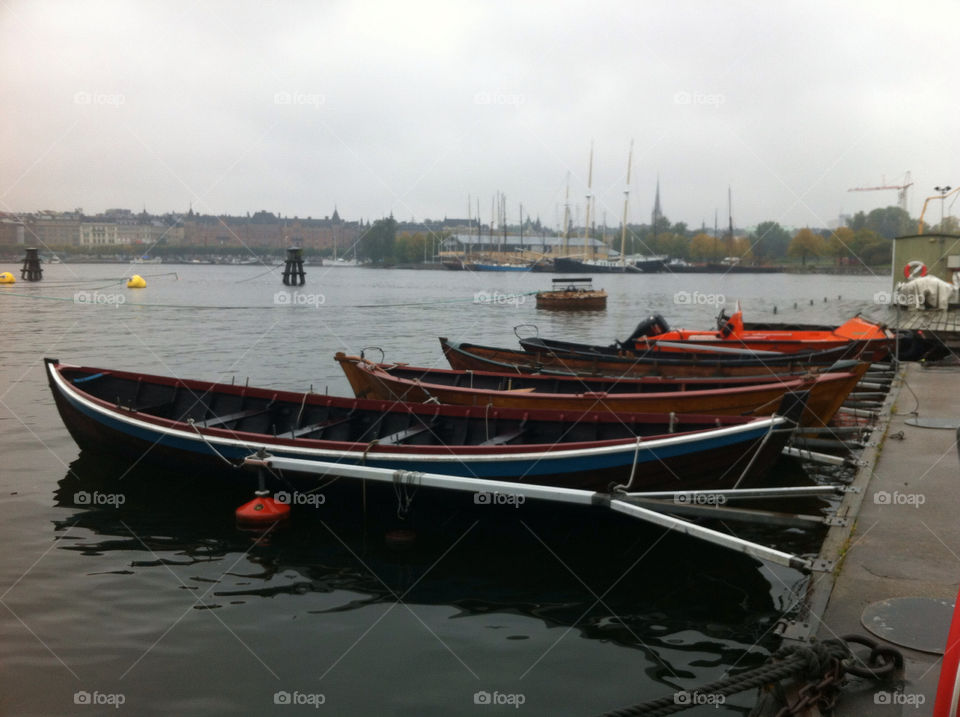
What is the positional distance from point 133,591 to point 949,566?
8139 mm

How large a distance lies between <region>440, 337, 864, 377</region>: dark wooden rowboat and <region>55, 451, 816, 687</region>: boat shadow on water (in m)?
6.73

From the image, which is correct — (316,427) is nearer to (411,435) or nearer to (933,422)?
(411,435)

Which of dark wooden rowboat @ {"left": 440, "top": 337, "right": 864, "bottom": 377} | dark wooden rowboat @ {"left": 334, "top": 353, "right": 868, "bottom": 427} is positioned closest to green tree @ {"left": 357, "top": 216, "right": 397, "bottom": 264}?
dark wooden rowboat @ {"left": 440, "top": 337, "right": 864, "bottom": 377}

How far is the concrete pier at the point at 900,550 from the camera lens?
509 centimetres

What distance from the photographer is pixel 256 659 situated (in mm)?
7477

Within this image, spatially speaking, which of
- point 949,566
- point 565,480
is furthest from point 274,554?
point 949,566

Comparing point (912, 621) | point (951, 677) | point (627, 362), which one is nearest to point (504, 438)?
point (912, 621)

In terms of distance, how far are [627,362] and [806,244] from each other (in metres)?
133

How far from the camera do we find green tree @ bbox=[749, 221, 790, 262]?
510 feet

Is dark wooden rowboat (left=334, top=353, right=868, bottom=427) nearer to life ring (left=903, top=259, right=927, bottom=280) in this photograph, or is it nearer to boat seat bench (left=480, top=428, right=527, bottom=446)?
boat seat bench (left=480, top=428, right=527, bottom=446)

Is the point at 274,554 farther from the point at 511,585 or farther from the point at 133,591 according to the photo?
the point at 511,585

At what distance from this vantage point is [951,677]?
10.5 ft

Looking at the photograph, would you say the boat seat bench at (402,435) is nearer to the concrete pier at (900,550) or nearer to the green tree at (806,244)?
the concrete pier at (900,550)

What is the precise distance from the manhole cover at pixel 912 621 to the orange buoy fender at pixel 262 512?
728 cm
